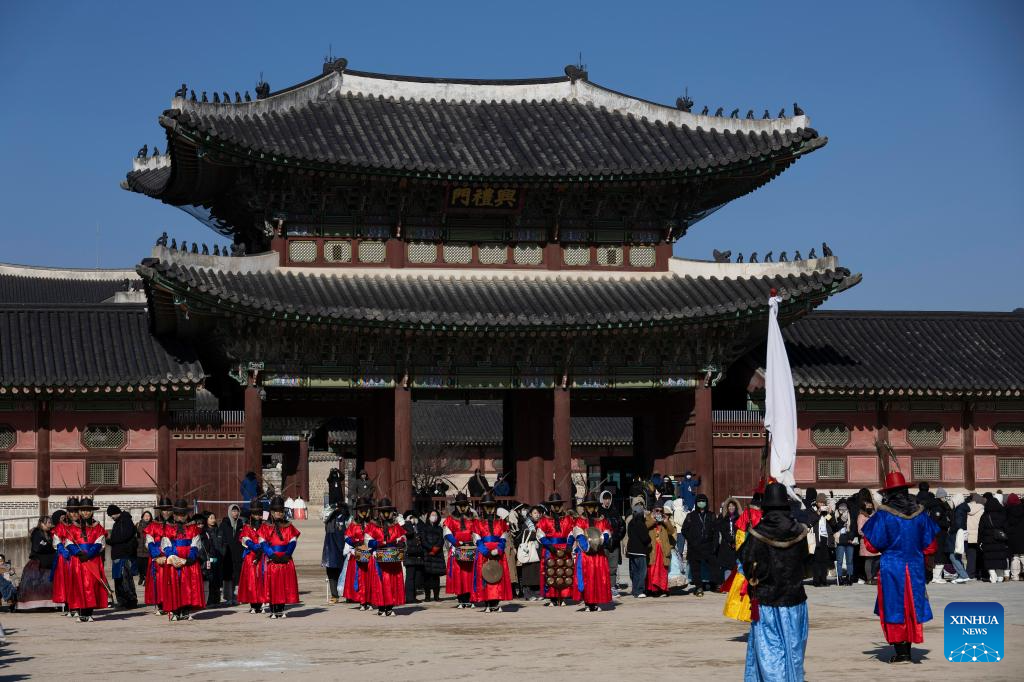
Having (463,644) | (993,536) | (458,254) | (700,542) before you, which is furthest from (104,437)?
(993,536)

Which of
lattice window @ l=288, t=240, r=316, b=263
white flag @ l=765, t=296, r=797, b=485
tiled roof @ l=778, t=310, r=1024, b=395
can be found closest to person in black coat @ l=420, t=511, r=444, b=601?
white flag @ l=765, t=296, r=797, b=485

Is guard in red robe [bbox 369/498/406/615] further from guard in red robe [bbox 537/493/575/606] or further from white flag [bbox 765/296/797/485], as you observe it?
white flag [bbox 765/296/797/485]

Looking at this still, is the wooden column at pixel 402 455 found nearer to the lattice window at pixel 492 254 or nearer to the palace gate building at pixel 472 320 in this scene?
the palace gate building at pixel 472 320

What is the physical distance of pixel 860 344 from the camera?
34.5 metres

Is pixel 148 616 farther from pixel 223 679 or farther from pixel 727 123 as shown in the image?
pixel 727 123

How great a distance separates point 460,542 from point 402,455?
9023mm

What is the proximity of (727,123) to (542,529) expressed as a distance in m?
15.0

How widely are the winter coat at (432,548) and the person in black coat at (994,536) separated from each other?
9.81 meters

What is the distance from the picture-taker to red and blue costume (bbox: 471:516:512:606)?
21781mm

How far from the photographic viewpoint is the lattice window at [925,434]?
110 feet

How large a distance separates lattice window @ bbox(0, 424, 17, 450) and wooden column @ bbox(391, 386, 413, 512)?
8.09 m

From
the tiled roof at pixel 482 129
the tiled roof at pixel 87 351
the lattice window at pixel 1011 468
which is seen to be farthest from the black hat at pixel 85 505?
the lattice window at pixel 1011 468

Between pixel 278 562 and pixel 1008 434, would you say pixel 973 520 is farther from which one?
pixel 278 562

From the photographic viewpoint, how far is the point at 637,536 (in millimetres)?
23359
